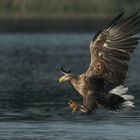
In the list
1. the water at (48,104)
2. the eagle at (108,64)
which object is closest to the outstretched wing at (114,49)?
the eagle at (108,64)

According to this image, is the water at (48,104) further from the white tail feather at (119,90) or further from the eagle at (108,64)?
the white tail feather at (119,90)

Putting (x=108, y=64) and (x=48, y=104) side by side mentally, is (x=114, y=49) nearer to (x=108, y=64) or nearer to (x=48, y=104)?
(x=108, y=64)

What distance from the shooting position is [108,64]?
14.9 meters

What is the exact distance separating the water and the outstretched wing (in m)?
1.05

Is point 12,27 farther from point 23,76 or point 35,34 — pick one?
point 23,76

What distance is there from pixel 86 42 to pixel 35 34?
946 centimetres

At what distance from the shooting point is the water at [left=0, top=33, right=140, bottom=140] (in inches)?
626

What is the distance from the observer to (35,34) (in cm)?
5209

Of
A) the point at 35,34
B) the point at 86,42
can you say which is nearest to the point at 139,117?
the point at 86,42

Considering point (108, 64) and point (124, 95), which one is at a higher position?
point (108, 64)

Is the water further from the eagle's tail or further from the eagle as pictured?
the eagle's tail

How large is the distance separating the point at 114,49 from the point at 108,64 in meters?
0.27

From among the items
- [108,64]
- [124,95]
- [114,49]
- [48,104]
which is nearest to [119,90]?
[124,95]

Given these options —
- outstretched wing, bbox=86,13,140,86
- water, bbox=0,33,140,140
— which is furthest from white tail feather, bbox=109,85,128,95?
water, bbox=0,33,140,140
